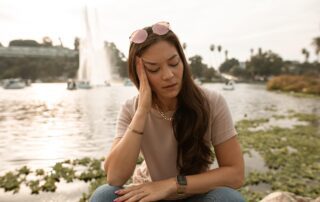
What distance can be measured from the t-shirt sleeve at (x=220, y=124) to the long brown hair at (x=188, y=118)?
0.07 meters

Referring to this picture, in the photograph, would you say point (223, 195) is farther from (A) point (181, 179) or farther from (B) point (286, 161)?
(B) point (286, 161)

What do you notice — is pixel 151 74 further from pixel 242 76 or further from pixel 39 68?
pixel 242 76

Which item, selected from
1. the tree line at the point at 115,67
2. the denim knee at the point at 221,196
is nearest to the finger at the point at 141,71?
the denim knee at the point at 221,196

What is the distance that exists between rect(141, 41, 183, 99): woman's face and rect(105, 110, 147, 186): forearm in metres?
0.29

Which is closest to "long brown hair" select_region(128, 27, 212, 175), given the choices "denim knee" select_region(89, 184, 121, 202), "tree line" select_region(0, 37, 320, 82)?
"denim knee" select_region(89, 184, 121, 202)

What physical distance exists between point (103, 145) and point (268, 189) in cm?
567

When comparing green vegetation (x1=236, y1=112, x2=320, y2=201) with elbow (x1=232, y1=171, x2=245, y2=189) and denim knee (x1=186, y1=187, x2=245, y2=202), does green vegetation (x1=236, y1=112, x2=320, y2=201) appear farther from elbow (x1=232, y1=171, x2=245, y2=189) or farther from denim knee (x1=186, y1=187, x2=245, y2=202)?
denim knee (x1=186, y1=187, x2=245, y2=202)

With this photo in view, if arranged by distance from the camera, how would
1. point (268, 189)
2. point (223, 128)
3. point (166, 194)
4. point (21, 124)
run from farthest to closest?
point (21, 124) < point (268, 189) < point (223, 128) < point (166, 194)

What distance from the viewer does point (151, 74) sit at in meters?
2.93

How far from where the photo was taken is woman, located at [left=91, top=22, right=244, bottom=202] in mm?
2738

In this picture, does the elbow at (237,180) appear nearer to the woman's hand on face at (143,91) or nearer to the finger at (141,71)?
the woman's hand on face at (143,91)

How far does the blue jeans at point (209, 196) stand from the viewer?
262cm

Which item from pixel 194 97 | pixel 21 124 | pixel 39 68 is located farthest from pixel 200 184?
pixel 39 68

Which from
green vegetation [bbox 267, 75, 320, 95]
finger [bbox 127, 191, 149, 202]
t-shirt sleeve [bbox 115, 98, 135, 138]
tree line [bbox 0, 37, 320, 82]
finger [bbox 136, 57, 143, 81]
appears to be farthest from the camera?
tree line [bbox 0, 37, 320, 82]
